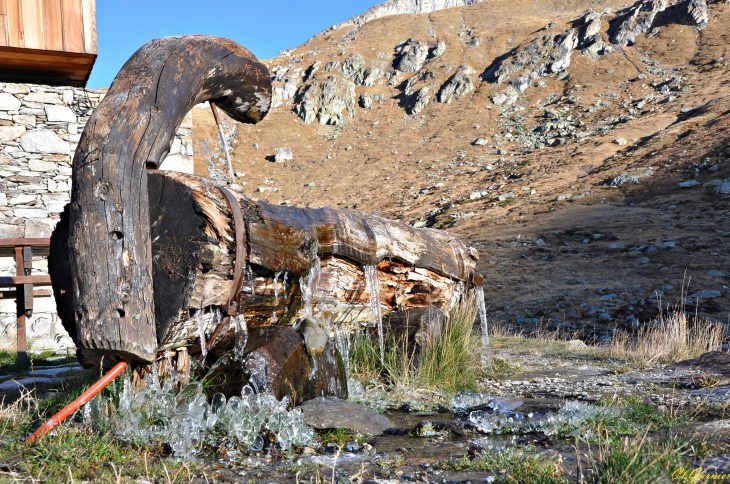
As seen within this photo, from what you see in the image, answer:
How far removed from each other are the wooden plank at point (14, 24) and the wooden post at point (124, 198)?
2.34m

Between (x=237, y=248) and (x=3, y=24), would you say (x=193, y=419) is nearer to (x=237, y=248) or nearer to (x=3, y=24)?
(x=237, y=248)

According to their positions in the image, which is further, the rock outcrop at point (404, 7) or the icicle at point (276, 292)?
the rock outcrop at point (404, 7)

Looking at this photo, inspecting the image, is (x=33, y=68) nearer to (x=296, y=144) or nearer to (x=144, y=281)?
(x=144, y=281)

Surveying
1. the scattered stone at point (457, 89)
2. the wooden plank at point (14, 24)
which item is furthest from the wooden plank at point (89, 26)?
the scattered stone at point (457, 89)

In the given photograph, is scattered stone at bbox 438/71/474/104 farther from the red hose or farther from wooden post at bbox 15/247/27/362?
the red hose

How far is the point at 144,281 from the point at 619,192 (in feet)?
68.3

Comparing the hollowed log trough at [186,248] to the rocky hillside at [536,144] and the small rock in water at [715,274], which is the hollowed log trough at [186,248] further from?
the small rock in water at [715,274]

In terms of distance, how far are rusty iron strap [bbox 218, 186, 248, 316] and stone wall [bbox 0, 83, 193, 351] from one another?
5.77 metres

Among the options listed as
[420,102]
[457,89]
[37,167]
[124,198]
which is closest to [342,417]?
[124,198]

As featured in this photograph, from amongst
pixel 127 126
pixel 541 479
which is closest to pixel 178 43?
pixel 127 126

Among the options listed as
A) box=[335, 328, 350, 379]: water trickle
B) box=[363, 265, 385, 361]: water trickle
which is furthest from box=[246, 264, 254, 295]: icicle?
box=[335, 328, 350, 379]: water trickle

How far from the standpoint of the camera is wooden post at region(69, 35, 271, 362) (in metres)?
3.09

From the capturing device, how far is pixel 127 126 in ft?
10.9

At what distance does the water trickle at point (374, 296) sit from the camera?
4.64 m
